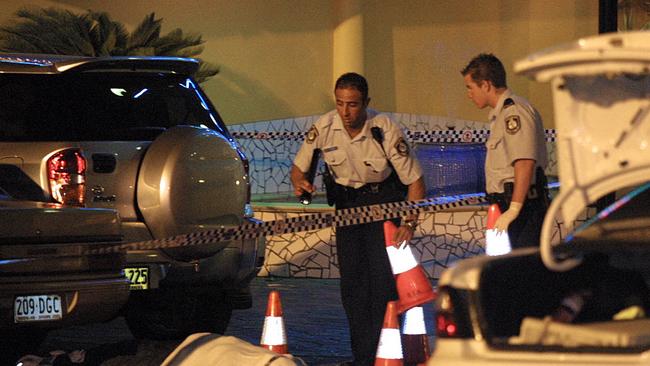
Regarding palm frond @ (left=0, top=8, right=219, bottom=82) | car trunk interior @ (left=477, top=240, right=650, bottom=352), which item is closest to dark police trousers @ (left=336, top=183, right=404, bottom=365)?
car trunk interior @ (left=477, top=240, right=650, bottom=352)

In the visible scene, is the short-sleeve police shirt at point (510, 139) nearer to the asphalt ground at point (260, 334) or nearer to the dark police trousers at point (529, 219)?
the dark police trousers at point (529, 219)

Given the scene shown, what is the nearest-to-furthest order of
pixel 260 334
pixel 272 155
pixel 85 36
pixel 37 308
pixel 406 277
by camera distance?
pixel 37 308 < pixel 406 277 < pixel 260 334 < pixel 85 36 < pixel 272 155

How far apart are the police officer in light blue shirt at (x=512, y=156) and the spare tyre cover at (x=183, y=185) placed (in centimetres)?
160

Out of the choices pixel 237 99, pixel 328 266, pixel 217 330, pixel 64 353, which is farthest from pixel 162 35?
pixel 64 353

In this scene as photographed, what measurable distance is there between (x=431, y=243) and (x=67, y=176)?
191 inches

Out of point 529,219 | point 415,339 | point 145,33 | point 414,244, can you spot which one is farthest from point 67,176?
point 145,33

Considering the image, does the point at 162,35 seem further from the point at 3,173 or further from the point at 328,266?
the point at 3,173

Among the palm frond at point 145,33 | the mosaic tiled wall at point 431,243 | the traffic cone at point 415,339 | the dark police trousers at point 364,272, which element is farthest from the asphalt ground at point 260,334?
the palm frond at point 145,33

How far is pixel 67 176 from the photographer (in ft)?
25.6

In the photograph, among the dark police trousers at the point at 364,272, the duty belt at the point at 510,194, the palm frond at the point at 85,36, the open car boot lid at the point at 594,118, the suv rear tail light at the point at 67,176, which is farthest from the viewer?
the palm frond at the point at 85,36

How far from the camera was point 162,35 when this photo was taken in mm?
15477

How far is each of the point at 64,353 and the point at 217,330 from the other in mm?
1302

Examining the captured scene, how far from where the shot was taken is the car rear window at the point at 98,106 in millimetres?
7996

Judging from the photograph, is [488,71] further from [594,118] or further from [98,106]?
[594,118]
